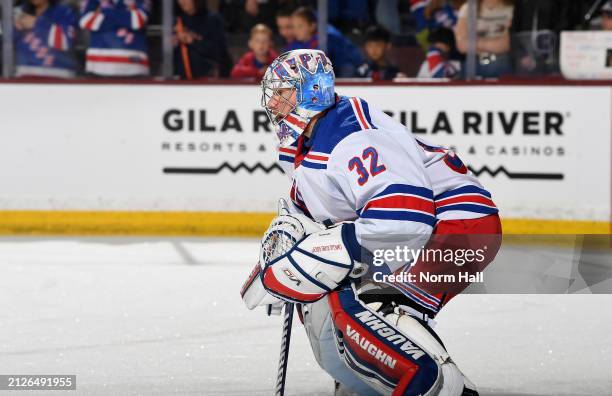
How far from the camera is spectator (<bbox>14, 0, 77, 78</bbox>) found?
6617 mm

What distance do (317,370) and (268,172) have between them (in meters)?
3.09

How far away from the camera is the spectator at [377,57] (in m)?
6.43

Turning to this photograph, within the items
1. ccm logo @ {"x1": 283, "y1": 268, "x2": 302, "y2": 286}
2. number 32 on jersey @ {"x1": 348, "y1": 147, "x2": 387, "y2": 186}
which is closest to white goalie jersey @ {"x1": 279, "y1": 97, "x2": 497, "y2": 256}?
number 32 on jersey @ {"x1": 348, "y1": 147, "x2": 387, "y2": 186}

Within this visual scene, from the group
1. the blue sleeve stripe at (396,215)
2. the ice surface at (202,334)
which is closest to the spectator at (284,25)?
the ice surface at (202,334)

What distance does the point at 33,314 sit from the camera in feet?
14.3

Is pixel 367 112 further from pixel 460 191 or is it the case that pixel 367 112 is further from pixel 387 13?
pixel 387 13

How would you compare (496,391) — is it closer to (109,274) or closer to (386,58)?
(109,274)

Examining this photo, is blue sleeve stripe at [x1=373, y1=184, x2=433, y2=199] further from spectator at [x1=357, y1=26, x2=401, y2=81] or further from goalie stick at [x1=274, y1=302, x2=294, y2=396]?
spectator at [x1=357, y1=26, x2=401, y2=81]

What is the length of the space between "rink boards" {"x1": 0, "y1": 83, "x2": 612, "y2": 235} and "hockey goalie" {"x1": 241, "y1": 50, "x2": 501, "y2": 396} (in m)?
3.43

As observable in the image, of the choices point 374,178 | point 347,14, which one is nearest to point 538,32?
point 347,14

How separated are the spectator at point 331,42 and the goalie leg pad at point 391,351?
3.76m

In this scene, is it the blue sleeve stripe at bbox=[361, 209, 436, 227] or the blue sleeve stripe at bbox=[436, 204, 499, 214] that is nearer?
the blue sleeve stripe at bbox=[361, 209, 436, 227]

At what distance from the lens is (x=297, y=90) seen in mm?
2938

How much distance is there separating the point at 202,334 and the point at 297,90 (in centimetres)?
134
